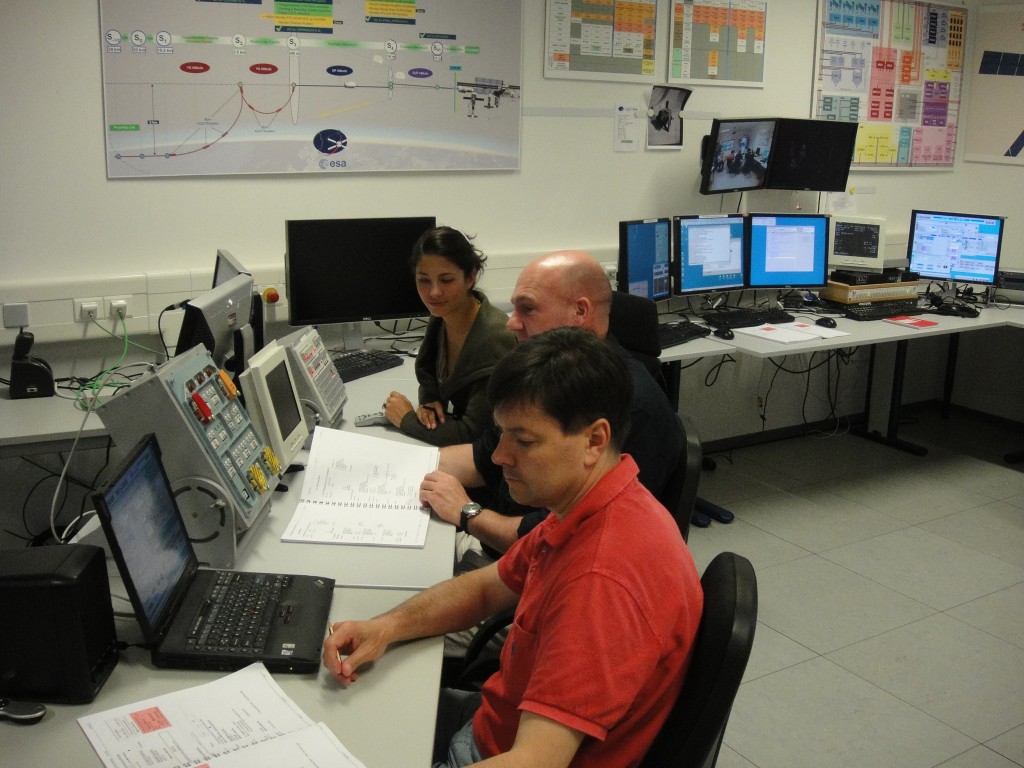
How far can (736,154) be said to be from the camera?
4.40 meters

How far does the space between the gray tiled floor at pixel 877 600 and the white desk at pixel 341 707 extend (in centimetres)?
132

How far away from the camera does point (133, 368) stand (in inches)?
133

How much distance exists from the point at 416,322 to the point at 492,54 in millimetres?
1126

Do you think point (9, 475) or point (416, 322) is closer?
point (9, 475)

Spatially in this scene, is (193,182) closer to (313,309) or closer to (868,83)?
(313,309)

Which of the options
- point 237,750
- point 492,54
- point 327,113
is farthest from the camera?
point 492,54

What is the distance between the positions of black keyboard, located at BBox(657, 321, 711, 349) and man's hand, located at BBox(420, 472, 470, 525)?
1873mm

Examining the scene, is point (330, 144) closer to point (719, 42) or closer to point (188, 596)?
point (719, 42)

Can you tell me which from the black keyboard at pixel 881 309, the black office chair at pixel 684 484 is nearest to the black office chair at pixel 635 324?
the black office chair at pixel 684 484

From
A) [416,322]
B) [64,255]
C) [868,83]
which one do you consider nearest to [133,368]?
[64,255]

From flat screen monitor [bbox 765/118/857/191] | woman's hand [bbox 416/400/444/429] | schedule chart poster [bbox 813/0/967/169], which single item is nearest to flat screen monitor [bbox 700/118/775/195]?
flat screen monitor [bbox 765/118/857/191]

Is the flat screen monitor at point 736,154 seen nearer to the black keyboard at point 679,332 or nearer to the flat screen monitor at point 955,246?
the black keyboard at point 679,332

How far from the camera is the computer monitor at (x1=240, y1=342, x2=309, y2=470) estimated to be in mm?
2039

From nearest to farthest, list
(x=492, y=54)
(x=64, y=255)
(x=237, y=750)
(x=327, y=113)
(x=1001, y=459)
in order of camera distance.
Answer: (x=237, y=750)
(x=64, y=255)
(x=327, y=113)
(x=492, y=54)
(x=1001, y=459)
